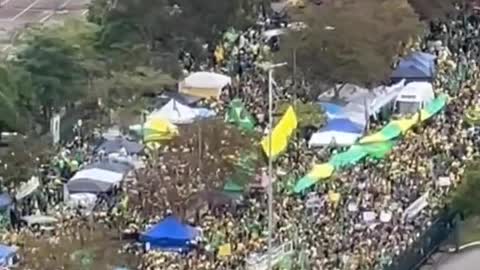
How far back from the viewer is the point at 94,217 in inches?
1136

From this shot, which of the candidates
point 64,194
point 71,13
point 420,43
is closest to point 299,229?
point 64,194

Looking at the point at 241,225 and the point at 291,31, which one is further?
the point at 291,31

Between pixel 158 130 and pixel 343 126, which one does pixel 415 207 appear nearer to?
pixel 343 126

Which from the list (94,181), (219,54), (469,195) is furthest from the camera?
(219,54)

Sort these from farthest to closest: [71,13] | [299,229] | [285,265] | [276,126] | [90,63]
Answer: [71,13] < [90,63] < [276,126] < [299,229] < [285,265]

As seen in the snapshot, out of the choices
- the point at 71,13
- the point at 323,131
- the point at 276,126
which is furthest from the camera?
the point at 71,13

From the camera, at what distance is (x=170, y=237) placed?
28031mm

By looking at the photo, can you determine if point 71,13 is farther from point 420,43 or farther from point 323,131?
point 323,131

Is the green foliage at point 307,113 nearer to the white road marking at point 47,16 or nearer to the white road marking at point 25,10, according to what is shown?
the white road marking at point 47,16

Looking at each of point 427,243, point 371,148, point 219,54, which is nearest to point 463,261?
point 427,243

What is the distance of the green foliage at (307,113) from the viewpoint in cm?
3481

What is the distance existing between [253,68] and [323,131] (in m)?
6.53

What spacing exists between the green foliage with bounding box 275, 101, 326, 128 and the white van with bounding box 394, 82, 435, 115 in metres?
2.07

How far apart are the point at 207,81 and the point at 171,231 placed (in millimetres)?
11012
